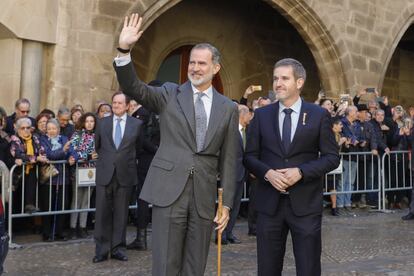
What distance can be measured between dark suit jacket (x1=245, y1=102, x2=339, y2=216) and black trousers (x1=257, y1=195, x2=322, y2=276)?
0.05 metres

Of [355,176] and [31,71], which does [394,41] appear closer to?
[355,176]

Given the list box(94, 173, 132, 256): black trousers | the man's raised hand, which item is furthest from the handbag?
the man's raised hand

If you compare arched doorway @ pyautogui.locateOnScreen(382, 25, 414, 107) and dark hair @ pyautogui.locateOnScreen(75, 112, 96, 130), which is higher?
arched doorway @ pyautogui.locateOnScreen(382, 25, 414, 107)

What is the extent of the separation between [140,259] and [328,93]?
7922mm

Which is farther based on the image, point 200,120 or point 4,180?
point 4,180

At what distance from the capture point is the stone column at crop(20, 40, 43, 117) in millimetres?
9195

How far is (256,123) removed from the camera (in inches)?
161

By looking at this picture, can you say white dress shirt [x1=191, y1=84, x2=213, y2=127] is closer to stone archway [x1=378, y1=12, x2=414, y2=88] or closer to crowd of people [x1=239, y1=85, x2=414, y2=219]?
crowd of people [x1=239, y1=85, x2=414, y2=219]

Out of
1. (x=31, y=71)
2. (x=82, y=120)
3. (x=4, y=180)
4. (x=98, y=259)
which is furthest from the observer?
(x=31, y=71)

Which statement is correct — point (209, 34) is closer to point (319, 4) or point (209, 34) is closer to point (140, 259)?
point (319, 4)

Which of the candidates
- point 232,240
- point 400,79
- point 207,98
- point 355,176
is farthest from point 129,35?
point 400,79

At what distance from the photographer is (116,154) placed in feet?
21.6

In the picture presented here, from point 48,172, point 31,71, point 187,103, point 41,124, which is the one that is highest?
point 31,71

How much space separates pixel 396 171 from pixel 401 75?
28.0 feet
